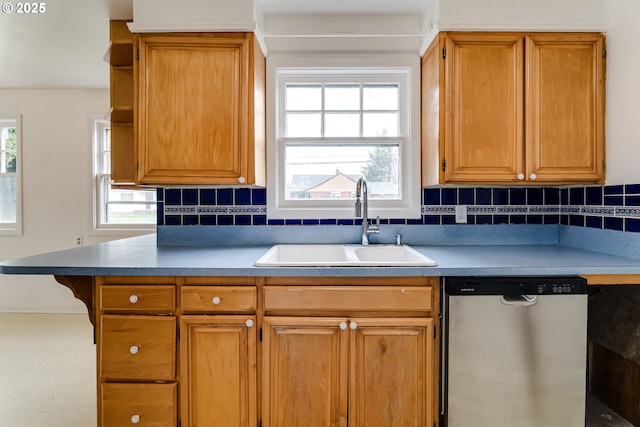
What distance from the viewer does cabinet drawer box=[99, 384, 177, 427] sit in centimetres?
164

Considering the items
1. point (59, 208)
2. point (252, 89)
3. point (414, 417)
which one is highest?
point (252, 89)

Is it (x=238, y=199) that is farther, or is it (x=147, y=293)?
(x=238, y=199)

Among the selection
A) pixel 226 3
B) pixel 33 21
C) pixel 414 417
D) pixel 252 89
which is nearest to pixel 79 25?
pixel 33 21

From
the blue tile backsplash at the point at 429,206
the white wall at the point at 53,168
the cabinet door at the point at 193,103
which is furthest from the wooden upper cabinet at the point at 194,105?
the white wall at the point at 53,168

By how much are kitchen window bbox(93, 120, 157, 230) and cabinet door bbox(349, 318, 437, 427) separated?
324 centimetres

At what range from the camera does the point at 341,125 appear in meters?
2.50

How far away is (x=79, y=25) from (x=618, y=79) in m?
3.34

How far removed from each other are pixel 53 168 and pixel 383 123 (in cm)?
365

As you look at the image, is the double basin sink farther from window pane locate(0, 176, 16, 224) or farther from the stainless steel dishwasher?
window pane locate(0, 176, 16, 224)

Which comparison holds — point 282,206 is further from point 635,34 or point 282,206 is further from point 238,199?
point 635,34

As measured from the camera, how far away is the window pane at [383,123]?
8.12 feet

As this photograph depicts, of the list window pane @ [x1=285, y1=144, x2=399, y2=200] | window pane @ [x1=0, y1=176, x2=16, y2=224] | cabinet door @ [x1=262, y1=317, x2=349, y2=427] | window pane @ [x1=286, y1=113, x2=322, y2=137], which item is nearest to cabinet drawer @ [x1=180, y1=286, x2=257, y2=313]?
cabinet door @ [x1=262, y1=317, x2=349, y2=427]

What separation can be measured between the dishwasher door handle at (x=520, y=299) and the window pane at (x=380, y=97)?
1.40 metres

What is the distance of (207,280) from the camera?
1646mm
